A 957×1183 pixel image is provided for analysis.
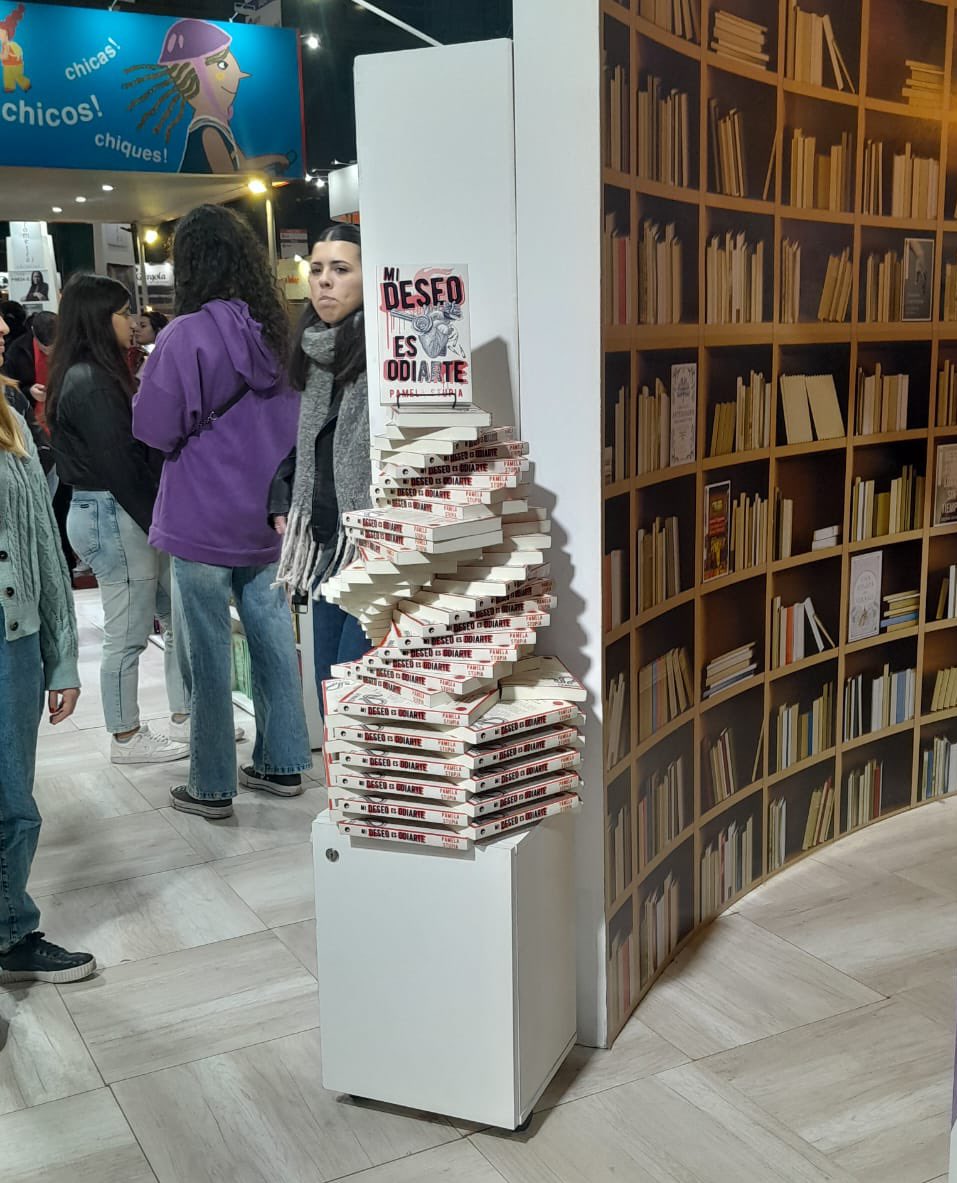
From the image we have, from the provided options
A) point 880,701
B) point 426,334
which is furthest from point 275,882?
point 880,701

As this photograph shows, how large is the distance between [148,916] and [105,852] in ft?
1.69

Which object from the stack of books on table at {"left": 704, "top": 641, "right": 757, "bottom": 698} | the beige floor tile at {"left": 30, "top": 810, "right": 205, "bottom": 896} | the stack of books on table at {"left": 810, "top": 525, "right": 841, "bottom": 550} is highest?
the stack of books on table at {"left": 810, "top": 525, "right": 841, "bottom": 550}

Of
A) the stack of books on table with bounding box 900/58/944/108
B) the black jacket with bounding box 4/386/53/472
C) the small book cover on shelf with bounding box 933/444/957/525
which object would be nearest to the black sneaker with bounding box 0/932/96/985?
the small book cover on shelf with bounding box 933/444/957/525

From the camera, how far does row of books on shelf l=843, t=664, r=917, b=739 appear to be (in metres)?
3.81

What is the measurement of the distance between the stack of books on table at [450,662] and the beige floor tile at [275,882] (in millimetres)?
1082

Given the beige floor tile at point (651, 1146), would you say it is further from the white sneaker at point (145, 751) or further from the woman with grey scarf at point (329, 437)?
the white sneaker at point (145, 751)

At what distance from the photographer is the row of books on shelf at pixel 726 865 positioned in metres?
3.26

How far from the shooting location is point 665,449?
9.29 ft

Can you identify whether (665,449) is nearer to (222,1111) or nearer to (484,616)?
(484,616)

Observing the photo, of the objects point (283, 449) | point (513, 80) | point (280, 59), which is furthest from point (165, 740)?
point (280, 59)

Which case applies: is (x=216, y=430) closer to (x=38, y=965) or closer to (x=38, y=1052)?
(x=38, y=965)

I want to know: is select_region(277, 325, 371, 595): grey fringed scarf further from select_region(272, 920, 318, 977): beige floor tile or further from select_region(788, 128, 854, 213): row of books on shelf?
select_region(788, 128, 854, 213): row of books on shelf

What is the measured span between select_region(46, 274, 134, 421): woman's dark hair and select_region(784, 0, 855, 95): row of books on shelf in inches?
A: 94.0

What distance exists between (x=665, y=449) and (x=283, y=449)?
4.94 feet
